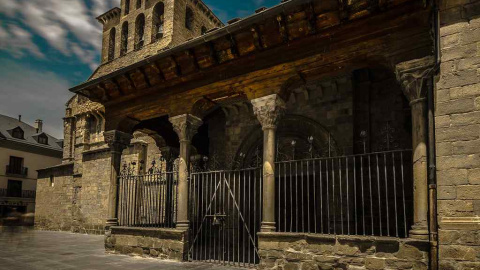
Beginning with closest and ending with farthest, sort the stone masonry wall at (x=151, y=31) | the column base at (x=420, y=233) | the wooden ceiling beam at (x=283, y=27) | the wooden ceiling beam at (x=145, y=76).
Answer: the column base at (x=420, y=233), the wooden ceiling beam at (x=283, y=27), the wooden ceiling beam at (x=145, y=76), the stone masonry wall at (x=151, y=31)

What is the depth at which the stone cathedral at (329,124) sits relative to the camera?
15.7ft

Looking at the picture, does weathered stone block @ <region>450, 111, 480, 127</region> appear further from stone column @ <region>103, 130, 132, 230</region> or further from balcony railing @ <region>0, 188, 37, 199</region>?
balcony railing @ <region>0, 188, 37, 199</region>

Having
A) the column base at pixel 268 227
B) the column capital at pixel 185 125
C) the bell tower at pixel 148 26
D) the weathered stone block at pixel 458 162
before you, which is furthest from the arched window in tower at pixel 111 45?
the weathered stone block at pixel 458 162

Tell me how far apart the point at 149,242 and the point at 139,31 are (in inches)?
765

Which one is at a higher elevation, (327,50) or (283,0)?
(283,0)

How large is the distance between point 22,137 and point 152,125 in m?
30.5

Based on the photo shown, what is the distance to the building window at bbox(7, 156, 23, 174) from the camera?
107ft

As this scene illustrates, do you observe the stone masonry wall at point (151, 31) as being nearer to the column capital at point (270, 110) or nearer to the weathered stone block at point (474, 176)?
the column capital at point (270, 110)

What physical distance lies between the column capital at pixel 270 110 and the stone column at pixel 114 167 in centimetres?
424

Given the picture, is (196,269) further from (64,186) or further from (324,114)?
(64,186)

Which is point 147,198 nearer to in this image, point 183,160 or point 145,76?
point 183,160

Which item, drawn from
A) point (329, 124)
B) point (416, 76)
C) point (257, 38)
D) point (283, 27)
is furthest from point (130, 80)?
point (416, 76)

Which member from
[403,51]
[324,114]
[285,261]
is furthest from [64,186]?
[403,51]

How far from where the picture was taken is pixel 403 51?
545 centimetres
